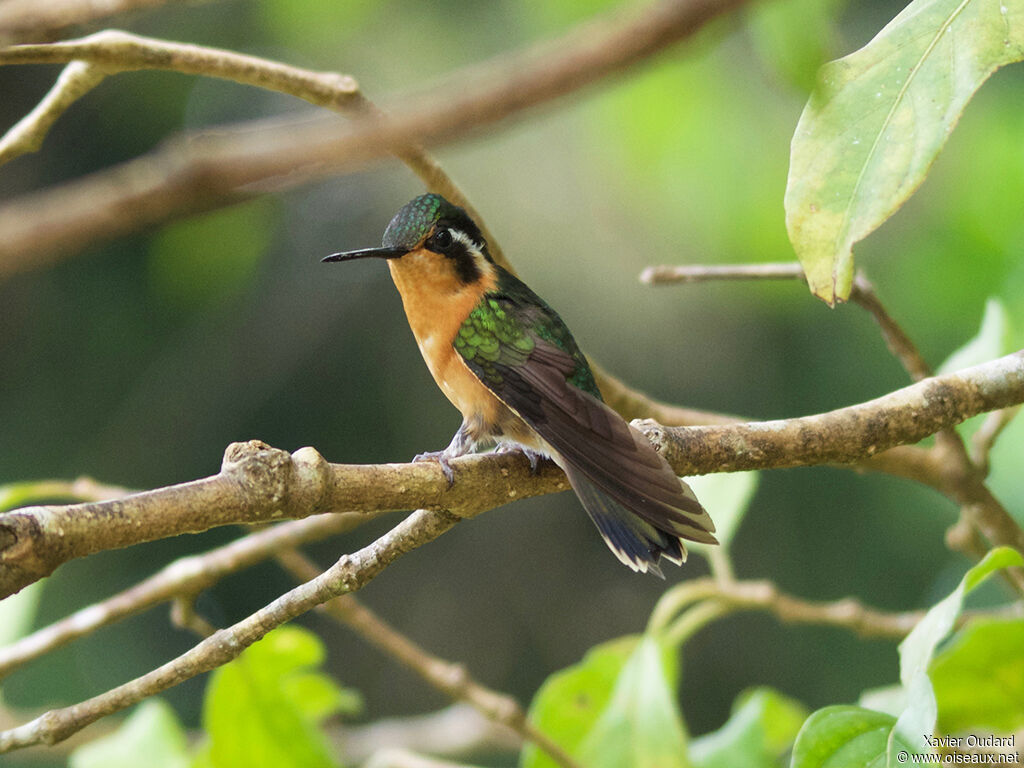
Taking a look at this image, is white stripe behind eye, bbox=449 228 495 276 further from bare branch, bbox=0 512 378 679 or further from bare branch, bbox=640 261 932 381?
bare branch, bbox=0 512 378 679

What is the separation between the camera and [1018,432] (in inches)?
91.8

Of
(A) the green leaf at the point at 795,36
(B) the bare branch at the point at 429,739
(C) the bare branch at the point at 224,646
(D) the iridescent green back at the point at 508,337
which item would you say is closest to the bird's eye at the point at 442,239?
(D) the iridescent green back at the point at 508,337

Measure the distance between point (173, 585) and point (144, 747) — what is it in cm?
57

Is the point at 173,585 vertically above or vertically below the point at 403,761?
above

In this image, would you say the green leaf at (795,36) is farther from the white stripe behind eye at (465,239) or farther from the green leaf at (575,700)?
the green leaf at (575,700)

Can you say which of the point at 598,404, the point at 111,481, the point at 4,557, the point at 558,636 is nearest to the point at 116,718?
the point at 111,481

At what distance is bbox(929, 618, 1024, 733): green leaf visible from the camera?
160 centimetres

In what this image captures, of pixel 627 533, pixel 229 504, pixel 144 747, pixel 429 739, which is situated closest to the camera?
pixel 229 504

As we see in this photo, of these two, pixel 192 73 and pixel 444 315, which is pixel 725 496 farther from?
pixel 192 73

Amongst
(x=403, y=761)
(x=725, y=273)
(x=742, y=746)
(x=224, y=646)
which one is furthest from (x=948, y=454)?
(x=224, y=646)

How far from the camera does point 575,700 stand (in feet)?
6.55

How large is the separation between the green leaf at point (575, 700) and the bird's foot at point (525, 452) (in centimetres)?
48

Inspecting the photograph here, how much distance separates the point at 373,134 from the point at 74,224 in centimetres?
10

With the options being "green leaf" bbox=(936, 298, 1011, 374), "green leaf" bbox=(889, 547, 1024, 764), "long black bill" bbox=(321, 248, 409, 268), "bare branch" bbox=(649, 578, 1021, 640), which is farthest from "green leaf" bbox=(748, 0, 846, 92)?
"bare branch" bbox=(649, 578, 1021, 640)
